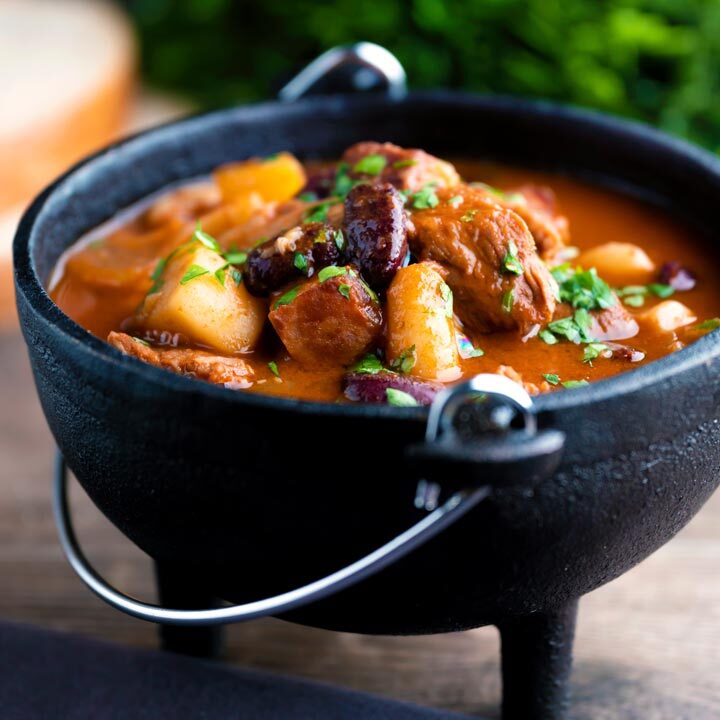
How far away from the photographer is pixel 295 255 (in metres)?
2.17

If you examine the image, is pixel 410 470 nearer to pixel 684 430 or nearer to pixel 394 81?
pixel 684 430

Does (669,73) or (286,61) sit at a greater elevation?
(669,73)

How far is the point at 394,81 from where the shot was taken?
320cm

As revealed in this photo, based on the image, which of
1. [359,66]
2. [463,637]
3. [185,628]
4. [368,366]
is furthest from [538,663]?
[359,66]

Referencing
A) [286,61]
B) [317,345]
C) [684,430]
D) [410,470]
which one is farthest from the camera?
[286,61]

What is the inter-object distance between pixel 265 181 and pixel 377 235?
0.82 meters

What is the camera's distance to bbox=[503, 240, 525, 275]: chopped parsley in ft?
7.08

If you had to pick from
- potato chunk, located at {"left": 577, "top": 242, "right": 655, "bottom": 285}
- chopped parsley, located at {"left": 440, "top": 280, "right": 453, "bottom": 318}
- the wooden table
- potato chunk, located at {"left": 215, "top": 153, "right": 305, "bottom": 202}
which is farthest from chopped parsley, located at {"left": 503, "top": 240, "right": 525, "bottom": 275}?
the wooden table

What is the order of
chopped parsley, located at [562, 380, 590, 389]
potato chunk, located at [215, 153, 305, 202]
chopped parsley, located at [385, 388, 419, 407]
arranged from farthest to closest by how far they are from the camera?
potato chunk, located at [215, 153, 305, 202] → chopped parsley, located at [562, 380, 590, 389] → chopped parsley, located at [385, 388, 419, 407]

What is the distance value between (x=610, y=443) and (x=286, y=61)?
4518mm


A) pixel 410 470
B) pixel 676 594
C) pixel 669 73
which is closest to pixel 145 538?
pixel 410 470

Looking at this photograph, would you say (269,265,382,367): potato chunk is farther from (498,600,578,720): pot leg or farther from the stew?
(498,600,578,720): pot leg

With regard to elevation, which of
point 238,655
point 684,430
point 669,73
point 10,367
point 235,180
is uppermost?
point 684,430

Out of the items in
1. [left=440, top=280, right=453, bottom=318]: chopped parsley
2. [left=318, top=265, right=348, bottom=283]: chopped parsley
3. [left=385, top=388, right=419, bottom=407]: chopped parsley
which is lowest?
[left=385, top=388, right=419, bottom=407]: chopped parsley
